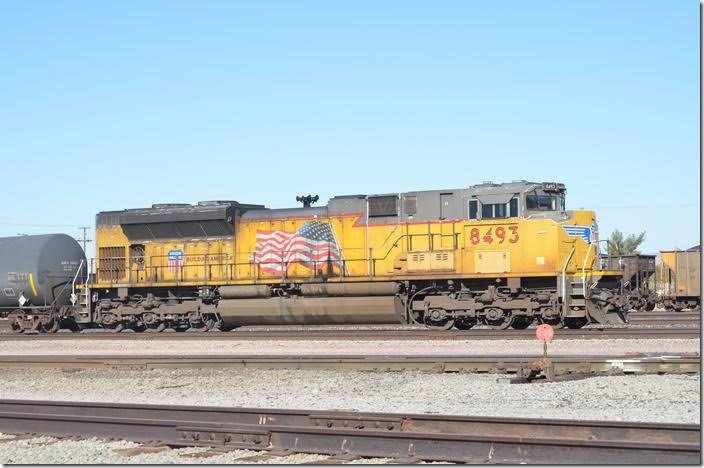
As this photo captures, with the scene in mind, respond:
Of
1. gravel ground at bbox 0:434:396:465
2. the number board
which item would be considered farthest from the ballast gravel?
gravel ground at bbox 0:434:396:465

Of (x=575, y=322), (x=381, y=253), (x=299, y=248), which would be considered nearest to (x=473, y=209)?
(x=381, y=253)

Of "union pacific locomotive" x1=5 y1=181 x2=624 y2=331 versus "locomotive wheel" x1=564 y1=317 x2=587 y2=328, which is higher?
"union pacific locomotive" x1=5 y1=181 x2=624 y2=331

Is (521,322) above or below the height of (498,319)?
below

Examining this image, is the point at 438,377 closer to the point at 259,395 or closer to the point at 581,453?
the point at 259,395

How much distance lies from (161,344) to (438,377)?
967cm

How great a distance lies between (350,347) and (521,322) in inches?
190

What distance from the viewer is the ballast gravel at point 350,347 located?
53.3 feet

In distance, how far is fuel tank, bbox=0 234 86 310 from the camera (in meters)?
26.1

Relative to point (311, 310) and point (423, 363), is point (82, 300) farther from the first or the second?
point (423, 363)

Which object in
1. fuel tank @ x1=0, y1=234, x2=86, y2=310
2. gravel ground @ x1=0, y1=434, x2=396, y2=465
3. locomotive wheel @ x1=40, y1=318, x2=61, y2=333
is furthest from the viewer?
locomotive wheel @ x1=40, y1=318, x2=61, y2=333

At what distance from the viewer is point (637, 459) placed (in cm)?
699

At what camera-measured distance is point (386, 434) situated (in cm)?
794

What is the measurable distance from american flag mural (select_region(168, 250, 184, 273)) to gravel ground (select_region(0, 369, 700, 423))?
30.3 ft

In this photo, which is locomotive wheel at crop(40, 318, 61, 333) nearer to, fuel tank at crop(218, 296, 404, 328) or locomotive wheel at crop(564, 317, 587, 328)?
fuel tank at crop(218, 296, 404, 328)
